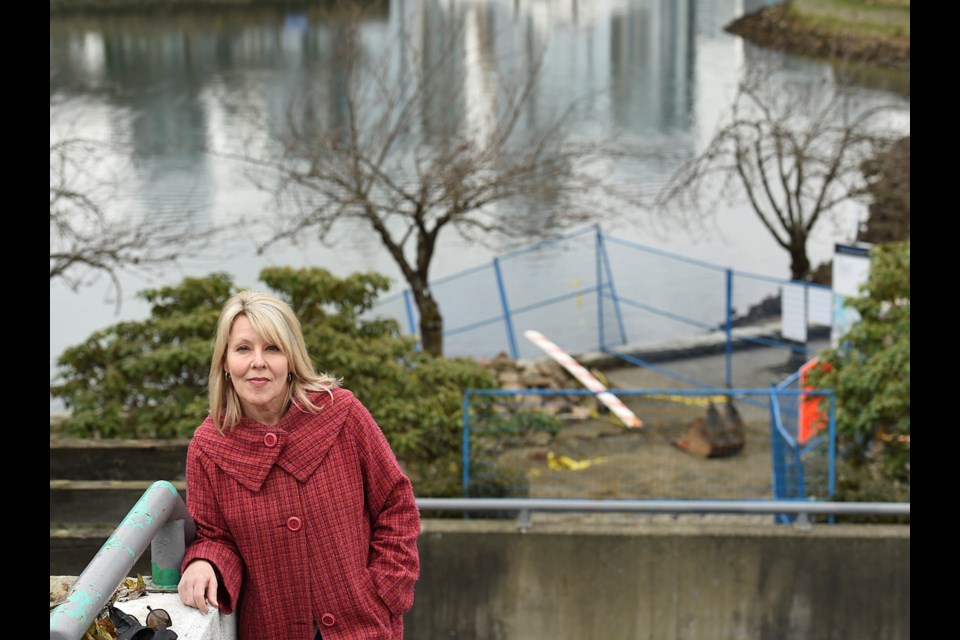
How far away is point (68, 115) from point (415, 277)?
13.6 meters

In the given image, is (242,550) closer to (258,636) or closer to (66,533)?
(258,636)

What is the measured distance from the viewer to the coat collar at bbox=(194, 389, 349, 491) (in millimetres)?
3037

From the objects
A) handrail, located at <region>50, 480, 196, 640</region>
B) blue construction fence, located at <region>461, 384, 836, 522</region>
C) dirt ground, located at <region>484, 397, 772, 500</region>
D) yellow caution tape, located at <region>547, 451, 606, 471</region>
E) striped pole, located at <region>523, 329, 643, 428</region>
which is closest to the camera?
handrail, located at <region>50, 480, 196, 640</region>

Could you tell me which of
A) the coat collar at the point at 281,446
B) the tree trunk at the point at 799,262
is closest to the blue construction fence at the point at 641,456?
the tree trunk at the point at 799,262

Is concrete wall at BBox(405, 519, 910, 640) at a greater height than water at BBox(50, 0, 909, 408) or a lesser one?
lesser

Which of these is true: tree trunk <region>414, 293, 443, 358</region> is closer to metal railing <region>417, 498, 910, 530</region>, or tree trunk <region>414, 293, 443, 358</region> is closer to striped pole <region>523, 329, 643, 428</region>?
striped pole <region>523, 329, 643, 428</region>

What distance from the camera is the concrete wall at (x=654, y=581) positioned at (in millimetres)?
7664

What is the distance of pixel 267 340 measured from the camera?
2.96m

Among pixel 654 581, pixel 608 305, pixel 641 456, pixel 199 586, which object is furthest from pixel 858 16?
pixel 199 586

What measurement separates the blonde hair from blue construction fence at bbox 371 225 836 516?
8999mm

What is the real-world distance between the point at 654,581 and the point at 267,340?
5194 mm

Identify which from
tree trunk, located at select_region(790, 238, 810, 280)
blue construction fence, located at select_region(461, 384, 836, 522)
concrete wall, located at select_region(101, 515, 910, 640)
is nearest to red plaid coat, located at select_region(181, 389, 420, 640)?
concrete wall, located at select_region(101, 515, 910, 640)

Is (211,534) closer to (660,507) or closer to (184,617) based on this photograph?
(184,617)
